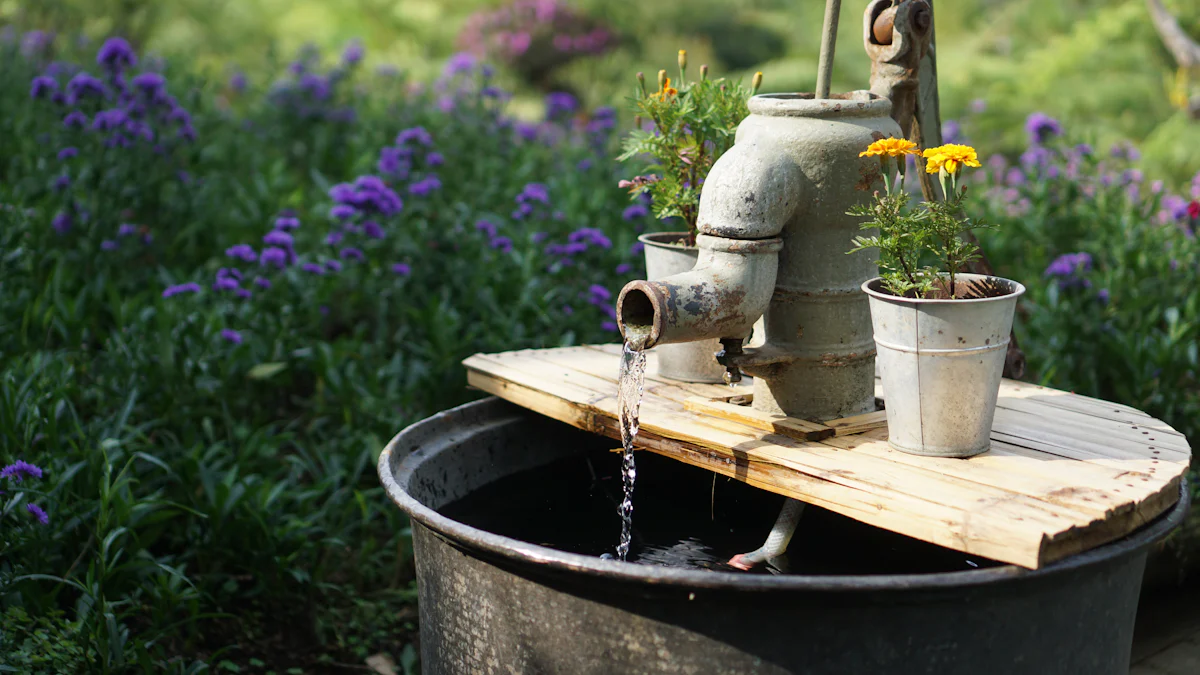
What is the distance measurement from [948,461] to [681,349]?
74 cm

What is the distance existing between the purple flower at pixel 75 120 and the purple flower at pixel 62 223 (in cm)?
35

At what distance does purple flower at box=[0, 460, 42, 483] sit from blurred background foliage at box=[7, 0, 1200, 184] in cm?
369

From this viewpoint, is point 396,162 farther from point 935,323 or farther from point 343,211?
point 935,323

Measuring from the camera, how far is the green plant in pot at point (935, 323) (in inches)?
70.8

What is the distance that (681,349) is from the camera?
2453 mm

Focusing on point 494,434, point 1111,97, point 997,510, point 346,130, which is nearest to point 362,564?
point 494,434

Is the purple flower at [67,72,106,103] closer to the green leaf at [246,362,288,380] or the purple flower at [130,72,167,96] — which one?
the purple flower at [130,72,167,96]

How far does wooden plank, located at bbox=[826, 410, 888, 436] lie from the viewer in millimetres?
2068

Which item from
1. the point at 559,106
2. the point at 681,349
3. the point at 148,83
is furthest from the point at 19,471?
the point at 559,106

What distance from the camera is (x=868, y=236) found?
2.10 meters

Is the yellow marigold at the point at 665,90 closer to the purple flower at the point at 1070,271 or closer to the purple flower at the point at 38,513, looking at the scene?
the purple flower at the point at 38,513

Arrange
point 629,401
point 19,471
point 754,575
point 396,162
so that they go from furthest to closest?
point 396,162, point 19,471, point 629,401, point 754,575

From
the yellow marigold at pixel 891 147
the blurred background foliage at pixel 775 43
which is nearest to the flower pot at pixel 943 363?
the yellow marigold at pixel 891 147

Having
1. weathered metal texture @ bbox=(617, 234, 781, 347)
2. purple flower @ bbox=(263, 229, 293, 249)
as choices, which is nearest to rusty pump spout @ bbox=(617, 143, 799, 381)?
weathered metal texture @ bbox=(617, 234, 781, 347)
